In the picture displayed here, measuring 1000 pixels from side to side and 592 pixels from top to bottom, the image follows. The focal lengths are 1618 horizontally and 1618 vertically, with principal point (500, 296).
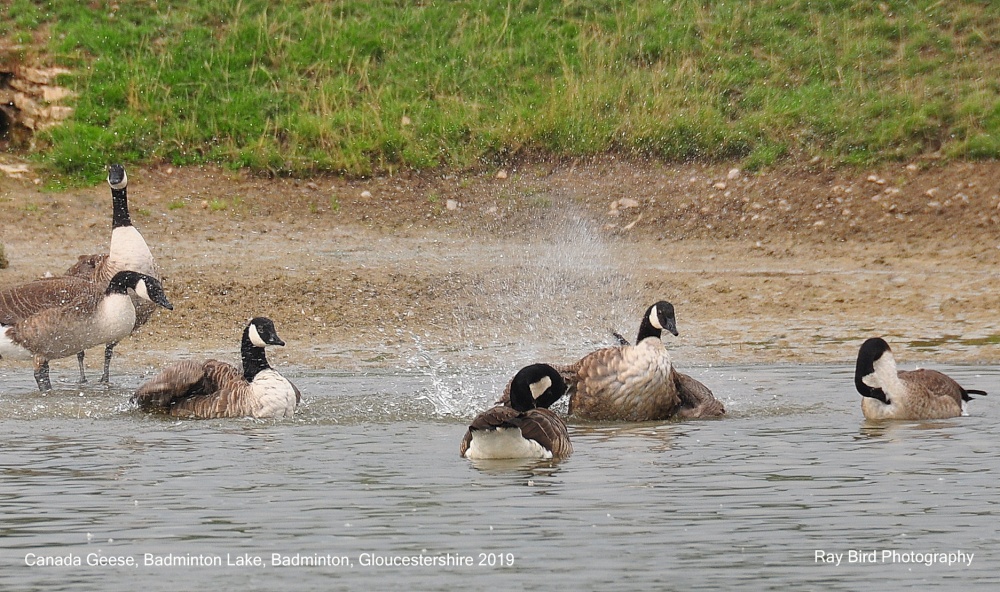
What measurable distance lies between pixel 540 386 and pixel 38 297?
4.57m

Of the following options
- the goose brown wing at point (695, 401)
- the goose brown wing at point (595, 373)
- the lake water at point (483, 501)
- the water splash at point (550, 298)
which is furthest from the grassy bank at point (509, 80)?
the goose brown wing at point (595, 373)

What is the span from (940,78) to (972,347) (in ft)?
24.4

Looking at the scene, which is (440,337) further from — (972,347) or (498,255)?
(972,347)

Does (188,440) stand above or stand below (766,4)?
below

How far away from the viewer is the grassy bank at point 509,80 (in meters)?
19.2

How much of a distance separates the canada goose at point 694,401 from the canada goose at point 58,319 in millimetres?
4070

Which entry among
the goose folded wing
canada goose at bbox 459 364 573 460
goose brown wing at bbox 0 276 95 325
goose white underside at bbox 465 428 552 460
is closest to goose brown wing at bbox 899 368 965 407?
canada goose at bbox 459 364 573 460

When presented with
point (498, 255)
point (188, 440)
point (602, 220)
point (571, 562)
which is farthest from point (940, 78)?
point (571, 562)

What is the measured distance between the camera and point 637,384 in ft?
34.4

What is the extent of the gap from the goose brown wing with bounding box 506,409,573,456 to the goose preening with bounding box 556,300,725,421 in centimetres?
125

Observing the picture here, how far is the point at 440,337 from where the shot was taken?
14.5m

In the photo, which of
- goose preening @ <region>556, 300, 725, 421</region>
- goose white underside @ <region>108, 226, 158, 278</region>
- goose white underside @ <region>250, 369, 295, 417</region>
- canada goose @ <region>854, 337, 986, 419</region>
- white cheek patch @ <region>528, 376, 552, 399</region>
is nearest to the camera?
Answer: white cheek patch @ <region>528, 376, 552, 399</region>

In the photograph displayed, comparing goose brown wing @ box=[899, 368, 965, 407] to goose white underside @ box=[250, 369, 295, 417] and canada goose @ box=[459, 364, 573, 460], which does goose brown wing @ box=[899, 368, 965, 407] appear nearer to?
canada goose @ box=[459, 364, 573, 460]

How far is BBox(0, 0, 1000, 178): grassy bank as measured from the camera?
1919cm
